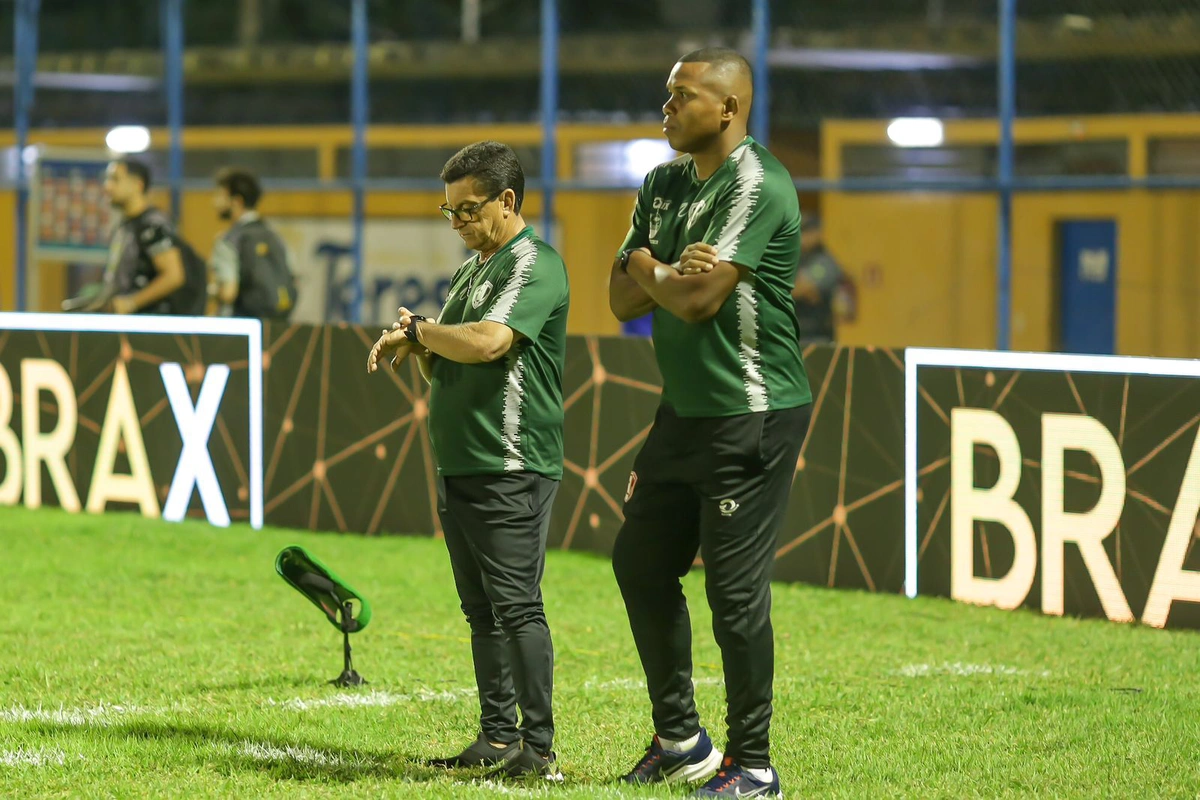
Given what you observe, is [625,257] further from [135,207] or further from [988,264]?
[988,264]

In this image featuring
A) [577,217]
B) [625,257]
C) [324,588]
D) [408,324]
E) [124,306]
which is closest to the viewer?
[625,257]

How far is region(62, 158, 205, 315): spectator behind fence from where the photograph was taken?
10.4m

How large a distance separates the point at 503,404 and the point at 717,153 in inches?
35.1

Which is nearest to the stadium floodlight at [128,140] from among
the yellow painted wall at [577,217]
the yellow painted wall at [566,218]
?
the yellow painted wall at [566,218]

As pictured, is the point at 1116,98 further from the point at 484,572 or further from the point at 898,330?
the point at 484,572

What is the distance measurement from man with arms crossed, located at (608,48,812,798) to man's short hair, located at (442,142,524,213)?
406 millimetres

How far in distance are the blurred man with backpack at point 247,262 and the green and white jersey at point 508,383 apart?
5697 mm

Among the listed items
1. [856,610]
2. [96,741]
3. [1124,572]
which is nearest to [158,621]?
[96,741]

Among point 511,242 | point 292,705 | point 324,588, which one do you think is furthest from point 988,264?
point 511,242

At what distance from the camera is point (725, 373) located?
14.7 feet

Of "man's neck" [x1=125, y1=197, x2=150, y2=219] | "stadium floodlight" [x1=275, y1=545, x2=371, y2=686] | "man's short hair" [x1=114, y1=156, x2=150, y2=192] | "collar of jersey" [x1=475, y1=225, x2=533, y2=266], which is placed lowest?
"stadium floodlight" [x1=275, y1=545, x2=371, y2=686]

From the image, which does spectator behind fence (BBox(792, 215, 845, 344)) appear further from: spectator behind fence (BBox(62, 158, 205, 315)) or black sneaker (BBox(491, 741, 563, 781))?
black sneaker (BBox(491, 741, 563, 781))

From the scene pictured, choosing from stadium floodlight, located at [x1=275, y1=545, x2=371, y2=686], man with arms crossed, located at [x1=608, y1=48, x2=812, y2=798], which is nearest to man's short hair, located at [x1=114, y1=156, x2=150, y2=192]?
stadium floodlight, located at [x1=275, y1=545, x2=371, y2=686]

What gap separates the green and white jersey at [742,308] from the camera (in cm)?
443
